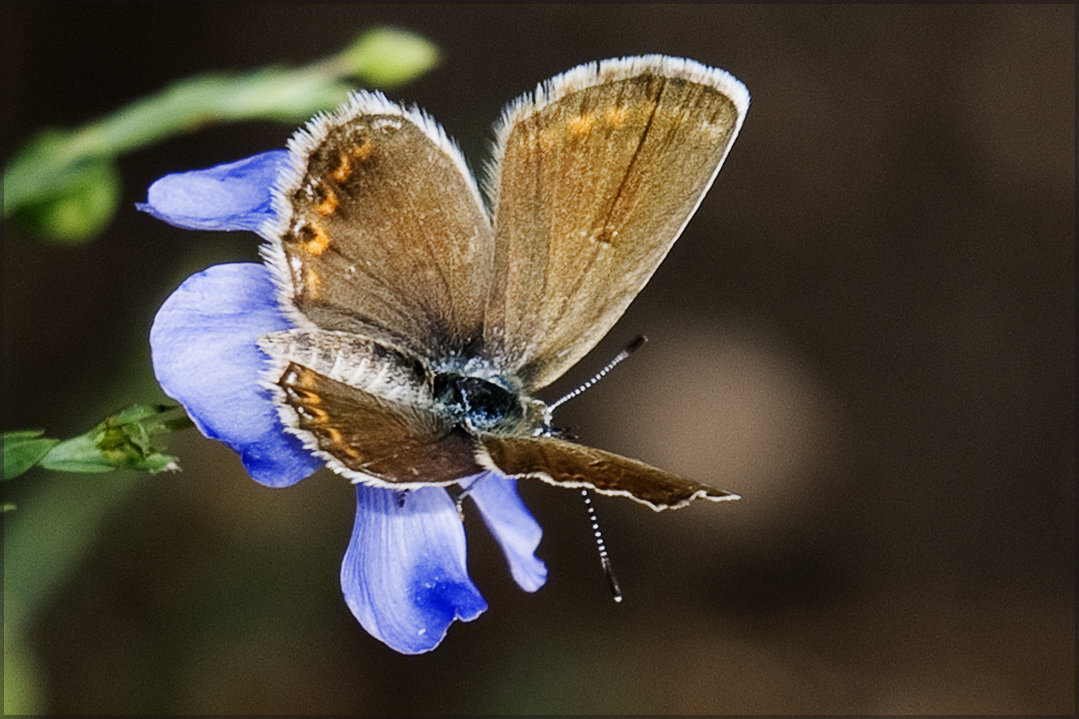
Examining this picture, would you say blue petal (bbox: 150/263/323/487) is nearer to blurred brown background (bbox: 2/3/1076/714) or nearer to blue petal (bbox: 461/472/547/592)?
blue petal (bbox: 461/472/547/592)

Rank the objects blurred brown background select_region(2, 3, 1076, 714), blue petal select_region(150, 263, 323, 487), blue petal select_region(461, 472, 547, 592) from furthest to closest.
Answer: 1. blurred brown background select_region(2, 3, 1076, 714)
2. blue petal select_region(461, 472, 547, 592)
3. blue petal select_region(150, 263, 323, 487)

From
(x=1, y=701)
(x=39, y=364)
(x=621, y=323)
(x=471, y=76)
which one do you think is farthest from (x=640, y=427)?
(x=1, y=701)

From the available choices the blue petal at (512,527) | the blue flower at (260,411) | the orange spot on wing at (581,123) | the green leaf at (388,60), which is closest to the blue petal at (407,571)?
the blue flower at (260,411)

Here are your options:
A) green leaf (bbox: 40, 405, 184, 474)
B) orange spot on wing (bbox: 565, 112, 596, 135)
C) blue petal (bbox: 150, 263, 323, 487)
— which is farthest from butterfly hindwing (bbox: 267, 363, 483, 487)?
orange spot on wing (bbox: 565, 112, 596, 135)

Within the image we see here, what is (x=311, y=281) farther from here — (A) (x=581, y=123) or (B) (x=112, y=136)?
(B) (x=112, y=136)

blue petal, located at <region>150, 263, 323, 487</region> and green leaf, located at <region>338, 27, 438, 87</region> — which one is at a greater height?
green leaf, located at <region>338, 27, 438, 87</region>

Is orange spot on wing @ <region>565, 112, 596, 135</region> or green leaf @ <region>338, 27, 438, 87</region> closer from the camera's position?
orange spot on wing @ <region>565, 112, 596, 135</region>

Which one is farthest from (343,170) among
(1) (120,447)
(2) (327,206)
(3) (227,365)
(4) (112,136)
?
(4) (112,136)

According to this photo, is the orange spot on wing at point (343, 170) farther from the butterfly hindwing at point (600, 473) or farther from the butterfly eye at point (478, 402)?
the butterfly hindwing at point (600, 473)
